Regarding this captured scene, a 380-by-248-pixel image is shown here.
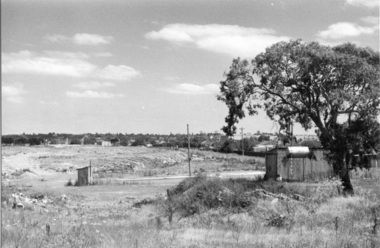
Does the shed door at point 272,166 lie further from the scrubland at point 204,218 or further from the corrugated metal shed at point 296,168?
the scrubland at point 204,218

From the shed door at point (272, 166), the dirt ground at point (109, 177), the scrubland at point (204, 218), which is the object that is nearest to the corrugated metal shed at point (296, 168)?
the shed door at point (272, 166)

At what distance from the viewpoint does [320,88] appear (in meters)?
21.6

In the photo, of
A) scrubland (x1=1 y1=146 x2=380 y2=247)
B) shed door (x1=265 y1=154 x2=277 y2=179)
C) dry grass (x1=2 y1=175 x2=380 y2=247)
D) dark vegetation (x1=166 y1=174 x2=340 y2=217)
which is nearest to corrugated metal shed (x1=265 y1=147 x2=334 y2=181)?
shed door (x1=265 y1=154 x2=277 y2=179)

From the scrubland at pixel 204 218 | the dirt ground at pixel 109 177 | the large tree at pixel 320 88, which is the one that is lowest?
the dirt ground at pixel 109 177

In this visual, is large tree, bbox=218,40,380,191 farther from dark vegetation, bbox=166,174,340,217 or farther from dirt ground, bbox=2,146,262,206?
dirt ground, bbox=2,146,262,206

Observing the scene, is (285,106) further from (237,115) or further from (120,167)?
(120,167)

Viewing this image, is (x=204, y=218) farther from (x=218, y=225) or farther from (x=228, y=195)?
(x=228, y=195)

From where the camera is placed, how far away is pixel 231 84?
76.0 feet

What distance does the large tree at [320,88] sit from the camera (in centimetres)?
2014

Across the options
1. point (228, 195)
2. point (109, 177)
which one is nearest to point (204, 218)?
point (228, 195)

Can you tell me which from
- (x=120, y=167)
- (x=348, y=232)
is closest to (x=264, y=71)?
(x=348, y=232)

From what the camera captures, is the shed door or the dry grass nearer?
the dry grass

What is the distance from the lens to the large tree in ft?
66.1

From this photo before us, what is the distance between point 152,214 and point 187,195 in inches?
98.9
